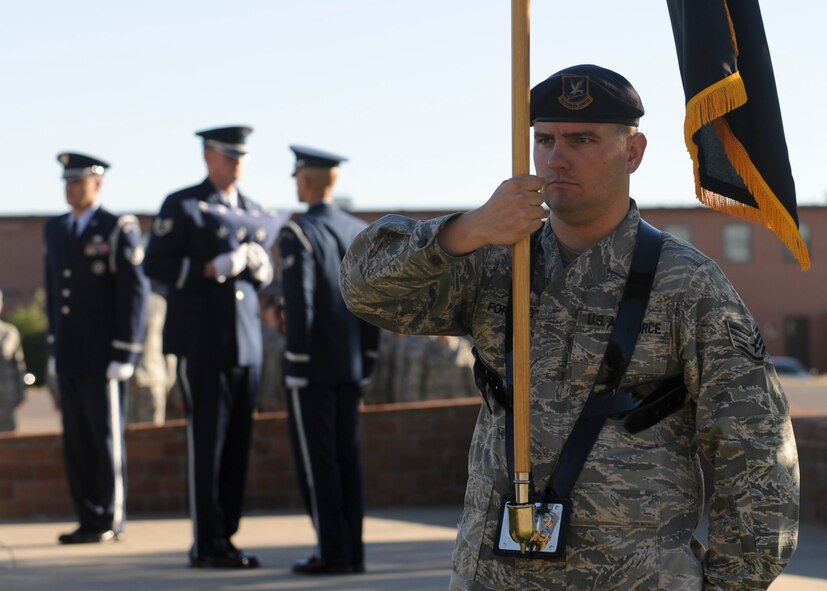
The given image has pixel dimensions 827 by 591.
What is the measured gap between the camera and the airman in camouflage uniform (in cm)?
Answer: 348

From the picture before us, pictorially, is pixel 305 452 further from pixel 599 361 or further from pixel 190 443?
pixel 599 361

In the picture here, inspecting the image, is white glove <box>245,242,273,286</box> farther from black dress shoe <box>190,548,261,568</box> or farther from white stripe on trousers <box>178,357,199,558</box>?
black dress shoe <box>190,548,261,568</box>

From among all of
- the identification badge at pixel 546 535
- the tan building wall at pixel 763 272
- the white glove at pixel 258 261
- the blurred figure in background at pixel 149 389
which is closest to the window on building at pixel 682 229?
the tan building wall at pixel 763 272

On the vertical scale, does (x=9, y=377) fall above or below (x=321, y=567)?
above

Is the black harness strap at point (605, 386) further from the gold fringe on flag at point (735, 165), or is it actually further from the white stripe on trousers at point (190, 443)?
the white stripe on trousers at point (190, 443)

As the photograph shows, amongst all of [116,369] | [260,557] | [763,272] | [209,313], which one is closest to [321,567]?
[260,557]

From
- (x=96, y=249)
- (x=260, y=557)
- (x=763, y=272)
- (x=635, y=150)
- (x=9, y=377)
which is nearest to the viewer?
(x=635, y=150)

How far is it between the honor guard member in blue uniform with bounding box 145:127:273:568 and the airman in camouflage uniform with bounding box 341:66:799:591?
14.9ft

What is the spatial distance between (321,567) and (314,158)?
2.05 metres

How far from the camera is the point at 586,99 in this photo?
364 centimetres

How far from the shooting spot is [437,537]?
30.2 ft

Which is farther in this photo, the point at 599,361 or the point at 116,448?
the point at 116,448

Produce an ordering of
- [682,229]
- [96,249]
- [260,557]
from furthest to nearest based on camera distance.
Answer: [682,229] < [96,249] < [260,557]

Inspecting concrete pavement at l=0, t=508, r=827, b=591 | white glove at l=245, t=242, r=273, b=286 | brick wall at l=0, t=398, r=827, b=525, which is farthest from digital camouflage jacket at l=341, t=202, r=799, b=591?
brick wall at l=0, t=398, r=827, b=525
